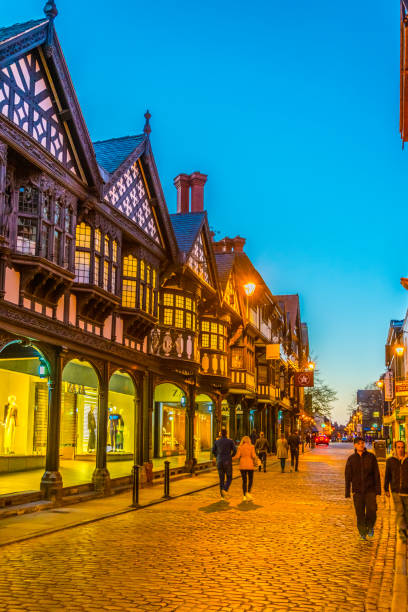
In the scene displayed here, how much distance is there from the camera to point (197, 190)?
121 ft

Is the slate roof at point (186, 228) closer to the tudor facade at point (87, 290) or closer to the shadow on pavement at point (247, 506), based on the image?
the tudor facade at point (87, 290)

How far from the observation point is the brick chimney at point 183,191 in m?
37.6

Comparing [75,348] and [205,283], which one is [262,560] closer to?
[75,348]

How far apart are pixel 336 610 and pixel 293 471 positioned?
2605 cm

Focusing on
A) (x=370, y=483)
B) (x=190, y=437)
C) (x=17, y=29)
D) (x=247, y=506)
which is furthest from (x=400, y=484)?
(x=190, y=437)

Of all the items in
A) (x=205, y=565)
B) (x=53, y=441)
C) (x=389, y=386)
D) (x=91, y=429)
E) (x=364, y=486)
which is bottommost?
(x=205, y=565)

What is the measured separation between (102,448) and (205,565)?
11.3 m

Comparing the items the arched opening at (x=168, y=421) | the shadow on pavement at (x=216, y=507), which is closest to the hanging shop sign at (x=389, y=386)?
the arched opening at (x=168, y=421)

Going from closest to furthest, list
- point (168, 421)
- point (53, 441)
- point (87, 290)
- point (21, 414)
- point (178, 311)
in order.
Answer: point (53, 441)
point (87, 290)
point (21, 414)
point (178, 311)
point (168, 421)

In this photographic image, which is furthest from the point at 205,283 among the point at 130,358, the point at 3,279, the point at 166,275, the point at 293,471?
the point at 3,279

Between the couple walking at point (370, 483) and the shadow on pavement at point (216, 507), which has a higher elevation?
the couple walking at point (370, 483)

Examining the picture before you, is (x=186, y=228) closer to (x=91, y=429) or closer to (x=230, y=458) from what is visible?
(x=91, y=429)

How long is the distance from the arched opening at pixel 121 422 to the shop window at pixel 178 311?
3.15 m

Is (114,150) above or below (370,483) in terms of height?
above
